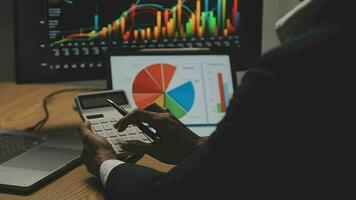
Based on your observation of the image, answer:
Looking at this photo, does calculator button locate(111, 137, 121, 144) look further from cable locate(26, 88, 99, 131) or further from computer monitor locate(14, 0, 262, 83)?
computer monitor locate(14, 0, 262, 83)

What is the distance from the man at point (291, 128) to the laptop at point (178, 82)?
64 centimetres

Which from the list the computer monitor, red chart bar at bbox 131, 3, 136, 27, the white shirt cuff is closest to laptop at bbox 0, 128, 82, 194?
the white shirt cuff

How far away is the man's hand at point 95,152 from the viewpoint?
3.35ft

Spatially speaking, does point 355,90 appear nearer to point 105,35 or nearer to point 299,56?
point 299,56

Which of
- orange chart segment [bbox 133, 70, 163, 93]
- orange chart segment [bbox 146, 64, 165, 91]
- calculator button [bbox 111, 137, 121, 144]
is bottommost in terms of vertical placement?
calculator button [bbox 111, 137, 121, 144]

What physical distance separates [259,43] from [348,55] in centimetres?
95

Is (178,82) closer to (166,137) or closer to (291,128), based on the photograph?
(166,137)

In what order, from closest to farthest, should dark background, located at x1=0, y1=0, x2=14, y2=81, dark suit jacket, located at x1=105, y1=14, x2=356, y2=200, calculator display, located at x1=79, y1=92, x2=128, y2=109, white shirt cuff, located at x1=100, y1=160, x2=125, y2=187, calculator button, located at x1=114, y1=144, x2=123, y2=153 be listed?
dark suit jacket, located at x1=105, y1=14, x2=356, y2=200 → white shirt cuff, located at x1=100, y1=160, x2=125, y2=187 → calculator button, located at x1=114, y1=144, x2=123, y2=153 → calculator display, located at x1=79, y1=92, x2=128, y2=109 → dark background, located at x1=0, y1=0, x2=14, y2=81

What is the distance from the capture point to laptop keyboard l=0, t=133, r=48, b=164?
111 cm

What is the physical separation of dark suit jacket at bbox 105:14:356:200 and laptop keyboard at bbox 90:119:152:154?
43 cm

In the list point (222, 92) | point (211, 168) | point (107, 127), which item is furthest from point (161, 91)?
point (211, 168)

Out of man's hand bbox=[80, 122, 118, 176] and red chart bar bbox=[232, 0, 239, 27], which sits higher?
red chart bar bbox=[232, 0, 239, 27]

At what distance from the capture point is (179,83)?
140 cm

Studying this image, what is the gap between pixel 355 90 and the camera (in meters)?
0.65
